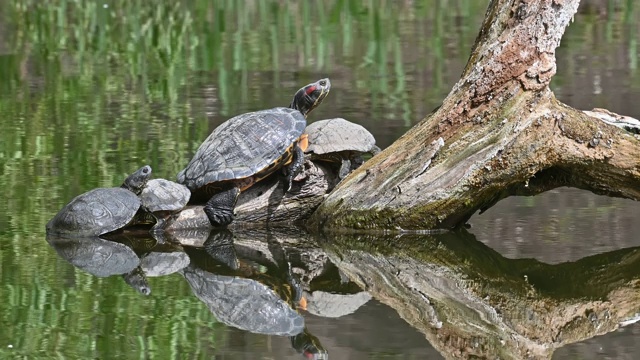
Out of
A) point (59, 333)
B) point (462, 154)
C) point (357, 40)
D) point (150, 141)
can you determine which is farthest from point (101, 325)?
point (357, 40)

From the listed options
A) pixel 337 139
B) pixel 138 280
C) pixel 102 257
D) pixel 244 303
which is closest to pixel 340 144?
pixel 337 139

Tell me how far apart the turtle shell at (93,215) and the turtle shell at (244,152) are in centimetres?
48

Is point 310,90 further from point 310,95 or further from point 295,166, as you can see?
point 295,166

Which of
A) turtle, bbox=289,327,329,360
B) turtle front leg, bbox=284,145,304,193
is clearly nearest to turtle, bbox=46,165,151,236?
turtle front leg, bbox=284,145,304,193

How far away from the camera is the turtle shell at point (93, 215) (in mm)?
7000

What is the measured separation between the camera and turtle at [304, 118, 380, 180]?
7.45 metres

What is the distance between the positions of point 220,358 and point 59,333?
893 mm

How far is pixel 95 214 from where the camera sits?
23.0ft

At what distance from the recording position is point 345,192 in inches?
279

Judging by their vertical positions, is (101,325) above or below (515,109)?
below

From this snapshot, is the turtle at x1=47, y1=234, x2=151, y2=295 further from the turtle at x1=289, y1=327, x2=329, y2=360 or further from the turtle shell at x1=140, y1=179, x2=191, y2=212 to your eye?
the turtle at x1=289, y1=327, x2=329, y2=360

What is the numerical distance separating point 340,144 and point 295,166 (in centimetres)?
33

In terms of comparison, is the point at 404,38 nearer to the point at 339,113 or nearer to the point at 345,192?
the point at 339,113

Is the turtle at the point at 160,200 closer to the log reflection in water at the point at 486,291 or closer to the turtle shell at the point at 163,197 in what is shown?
the turtle shell at the point at 163,197
